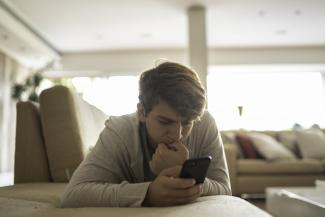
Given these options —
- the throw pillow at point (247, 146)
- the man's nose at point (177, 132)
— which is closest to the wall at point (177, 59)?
the throw pillow at point (247, 146)

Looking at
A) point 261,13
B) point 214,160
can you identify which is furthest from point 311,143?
point 214,160

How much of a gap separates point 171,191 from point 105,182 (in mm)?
235

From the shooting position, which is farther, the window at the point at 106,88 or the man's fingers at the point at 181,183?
the window at the point at 106,88

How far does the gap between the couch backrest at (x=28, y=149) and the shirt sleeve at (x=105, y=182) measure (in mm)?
624

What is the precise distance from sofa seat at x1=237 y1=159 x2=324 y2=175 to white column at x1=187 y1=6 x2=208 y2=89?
6.05ft

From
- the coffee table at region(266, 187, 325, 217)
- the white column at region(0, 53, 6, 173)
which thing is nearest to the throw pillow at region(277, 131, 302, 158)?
the coffee table at region(266, 187, 325, 217)

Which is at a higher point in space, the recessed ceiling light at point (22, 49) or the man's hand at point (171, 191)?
the recessed ceiling light at point (22, 49)

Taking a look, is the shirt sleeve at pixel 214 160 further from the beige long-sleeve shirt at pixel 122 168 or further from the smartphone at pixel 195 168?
the smartphone at pixel 195 168

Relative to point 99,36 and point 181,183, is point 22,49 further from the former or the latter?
point 181,183

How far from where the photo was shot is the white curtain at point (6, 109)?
21.3 ft

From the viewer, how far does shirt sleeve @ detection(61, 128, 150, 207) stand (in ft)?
2.64

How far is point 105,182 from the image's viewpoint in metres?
0.92

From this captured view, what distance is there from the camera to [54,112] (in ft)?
4.82

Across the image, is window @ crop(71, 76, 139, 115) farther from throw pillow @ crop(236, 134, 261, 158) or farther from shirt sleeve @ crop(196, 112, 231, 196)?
shirt sleeve @ crop(196, 112, 231, 196)
